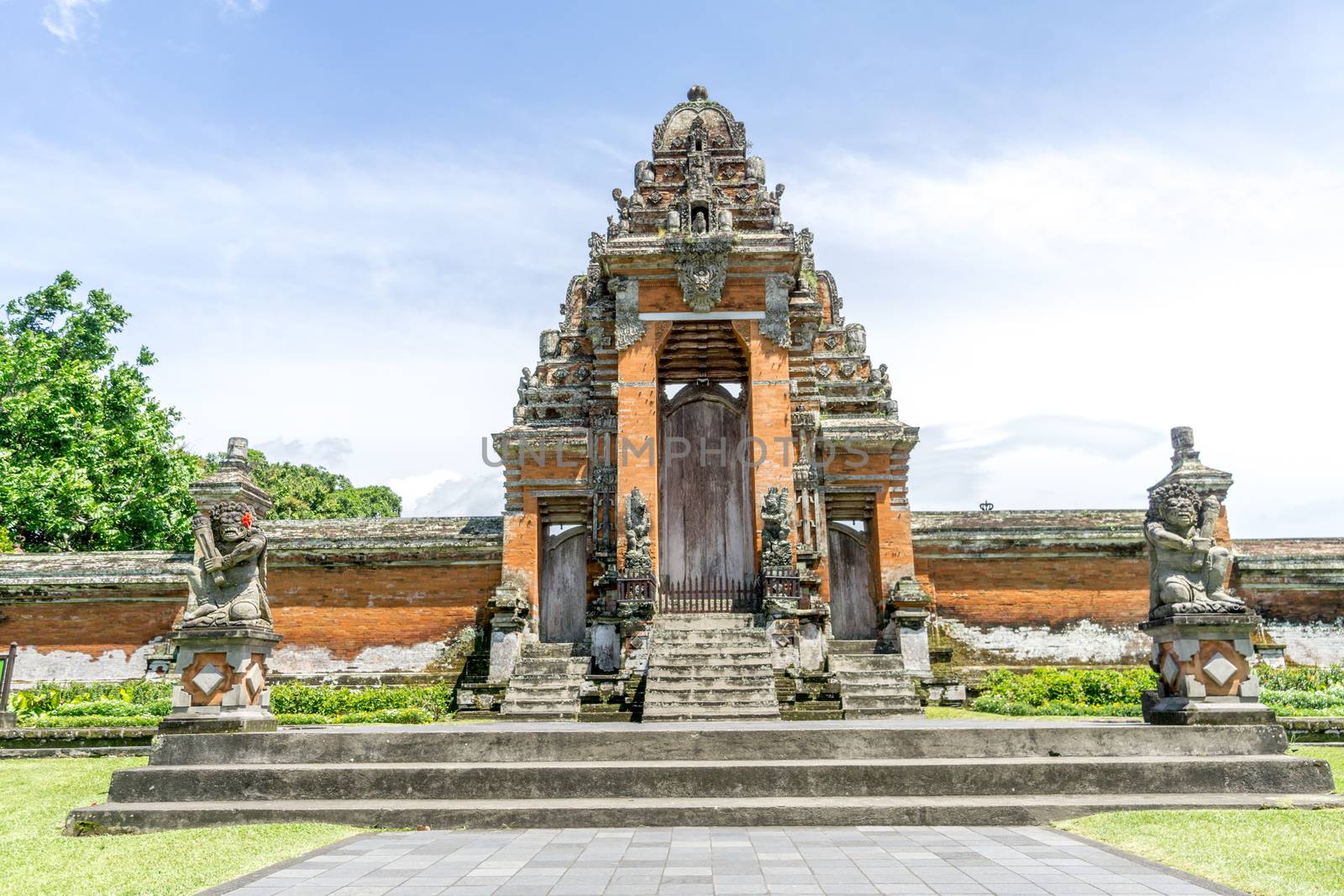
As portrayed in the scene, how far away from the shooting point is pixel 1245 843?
216 inches

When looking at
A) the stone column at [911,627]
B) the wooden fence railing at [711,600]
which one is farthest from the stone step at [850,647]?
the wooden fence railing at [711,600]

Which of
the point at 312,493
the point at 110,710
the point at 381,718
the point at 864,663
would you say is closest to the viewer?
the point at 110,710

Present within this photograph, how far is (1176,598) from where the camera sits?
26.6ft

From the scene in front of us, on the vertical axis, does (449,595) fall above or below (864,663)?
above

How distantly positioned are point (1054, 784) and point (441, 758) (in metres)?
4.90

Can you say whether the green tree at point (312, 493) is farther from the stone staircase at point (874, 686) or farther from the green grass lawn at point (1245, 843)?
the green grass lawn at point (1245, 843)

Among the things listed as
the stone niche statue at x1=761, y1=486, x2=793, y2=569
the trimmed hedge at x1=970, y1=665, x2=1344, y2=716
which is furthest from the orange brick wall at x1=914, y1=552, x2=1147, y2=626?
the stone niche statue at x1=761, y1=486, x2=793, y2=569

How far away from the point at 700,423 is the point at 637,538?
14.5 ft

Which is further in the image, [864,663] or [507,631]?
[507,631]

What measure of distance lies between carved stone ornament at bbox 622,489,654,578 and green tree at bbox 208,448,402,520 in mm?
24246

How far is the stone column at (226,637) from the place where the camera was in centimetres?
811

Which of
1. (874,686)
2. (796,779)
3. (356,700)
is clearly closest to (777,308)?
(874,686)

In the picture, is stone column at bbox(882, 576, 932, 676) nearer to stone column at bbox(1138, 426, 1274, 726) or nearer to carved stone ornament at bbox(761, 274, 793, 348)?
carved stone ornament at bbox(761, 274, 793, 348)

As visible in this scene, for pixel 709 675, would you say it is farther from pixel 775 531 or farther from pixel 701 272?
pixel 701 272
